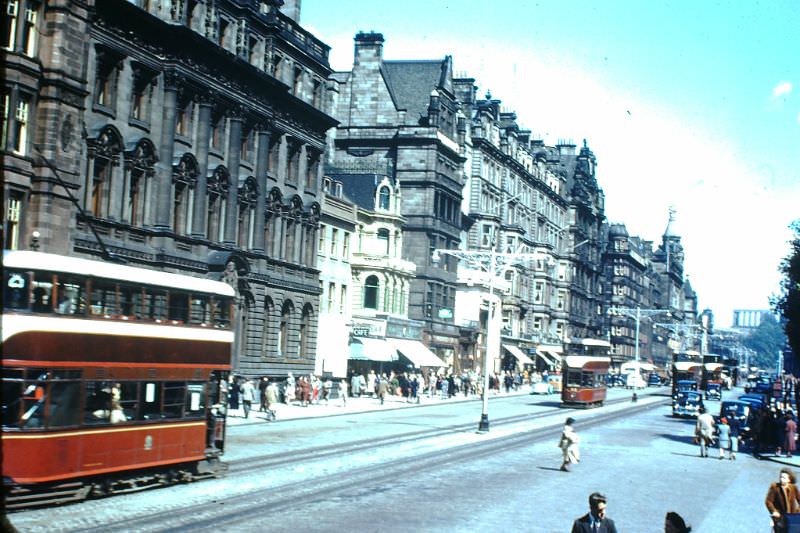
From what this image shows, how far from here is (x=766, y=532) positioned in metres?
20.8

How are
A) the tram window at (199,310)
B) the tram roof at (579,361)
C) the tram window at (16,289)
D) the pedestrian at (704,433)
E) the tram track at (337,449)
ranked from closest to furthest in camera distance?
the tram window at (16,289) < the tram window at (199,310) < the tram track at (337,449) < the pedestrian at (704,433) < the tram roof at (579,361)

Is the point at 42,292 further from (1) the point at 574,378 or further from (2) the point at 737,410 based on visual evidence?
(1) the point at 574,378

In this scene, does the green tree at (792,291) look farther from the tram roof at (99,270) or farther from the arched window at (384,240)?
the tram roof at (99,270)

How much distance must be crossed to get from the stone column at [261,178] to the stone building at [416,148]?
26.9m

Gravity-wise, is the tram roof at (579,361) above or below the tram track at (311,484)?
above

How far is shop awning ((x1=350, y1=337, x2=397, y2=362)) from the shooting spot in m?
67.8

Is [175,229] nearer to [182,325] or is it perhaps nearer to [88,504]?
[182,325]

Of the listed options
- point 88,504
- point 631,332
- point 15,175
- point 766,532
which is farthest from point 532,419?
point 631,332

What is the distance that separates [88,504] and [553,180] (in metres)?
110

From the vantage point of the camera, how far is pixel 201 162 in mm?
47969

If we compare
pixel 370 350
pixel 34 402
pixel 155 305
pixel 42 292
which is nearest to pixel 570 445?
pixel 155 305

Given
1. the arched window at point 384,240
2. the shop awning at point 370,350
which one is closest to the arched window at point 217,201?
the shop awning at point 370,350

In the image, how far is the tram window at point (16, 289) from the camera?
17.9 meters

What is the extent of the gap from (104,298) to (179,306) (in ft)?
9.08
